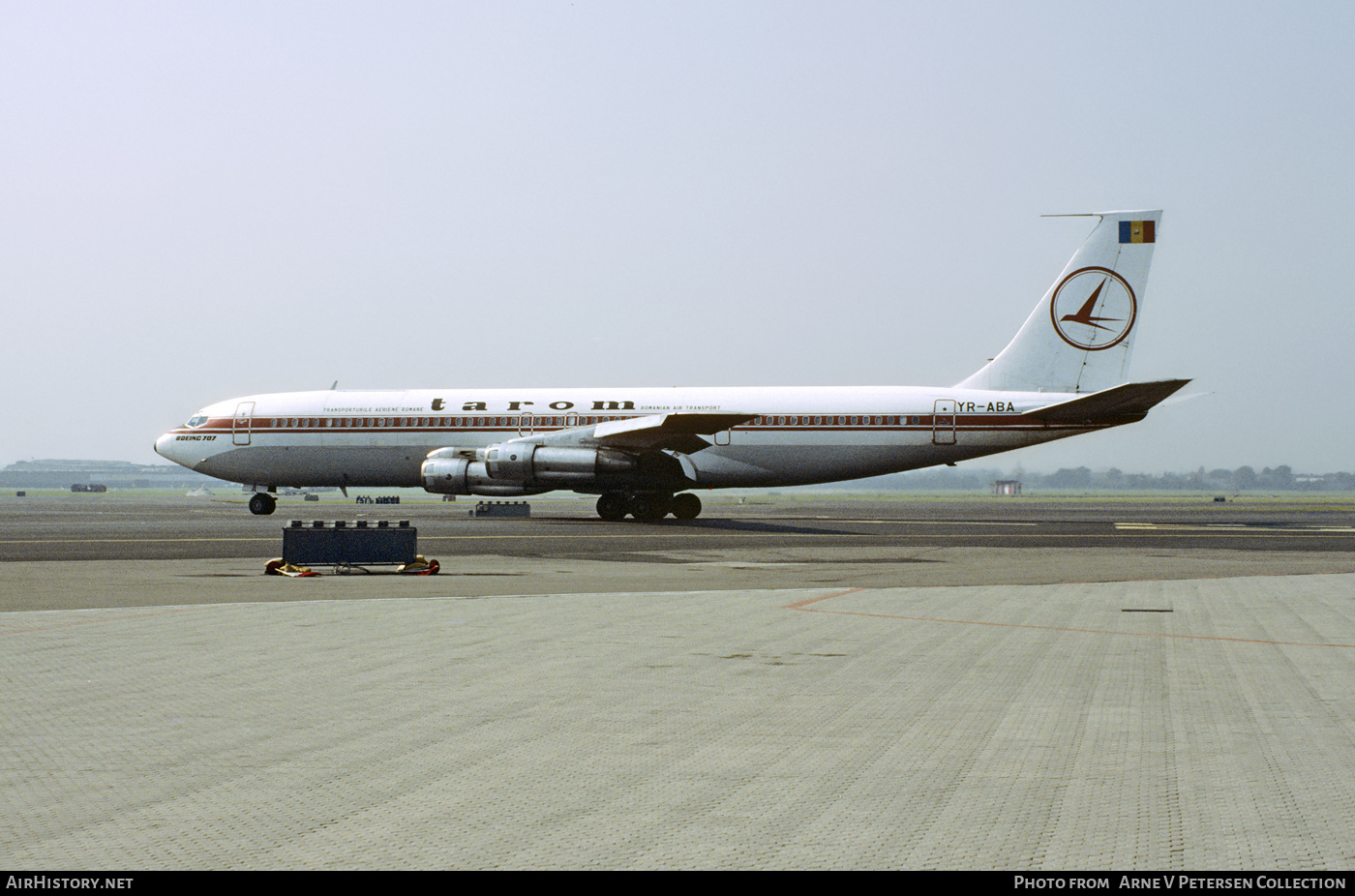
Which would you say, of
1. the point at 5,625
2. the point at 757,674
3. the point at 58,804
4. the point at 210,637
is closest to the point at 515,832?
the point at 58,804

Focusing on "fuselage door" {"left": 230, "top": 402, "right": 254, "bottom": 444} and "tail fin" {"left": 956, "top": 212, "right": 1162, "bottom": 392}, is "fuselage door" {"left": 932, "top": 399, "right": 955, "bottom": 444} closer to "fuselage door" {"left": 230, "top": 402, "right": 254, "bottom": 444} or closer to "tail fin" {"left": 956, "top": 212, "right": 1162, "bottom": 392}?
"tail fin" {"left": 956, "top": 212, "right": 1162, "bottom": 392}

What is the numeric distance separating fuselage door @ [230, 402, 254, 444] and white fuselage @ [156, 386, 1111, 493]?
0.13ft

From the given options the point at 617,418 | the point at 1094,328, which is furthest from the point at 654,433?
the point at 1094,328

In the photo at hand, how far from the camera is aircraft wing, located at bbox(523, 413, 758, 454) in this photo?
3844cm

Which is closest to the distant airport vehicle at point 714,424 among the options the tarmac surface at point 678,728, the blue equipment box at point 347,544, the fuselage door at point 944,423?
the fuselage door at point 944,423

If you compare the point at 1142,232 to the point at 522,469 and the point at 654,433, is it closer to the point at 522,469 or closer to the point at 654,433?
the point at 654,433

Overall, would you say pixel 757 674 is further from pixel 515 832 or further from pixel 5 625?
pixel 5 625

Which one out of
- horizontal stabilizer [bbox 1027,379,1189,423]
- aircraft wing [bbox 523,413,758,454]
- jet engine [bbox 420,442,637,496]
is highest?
horizontal stabilizer [bbox 1027,379,1189,423]

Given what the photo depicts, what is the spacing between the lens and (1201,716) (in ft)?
25.7

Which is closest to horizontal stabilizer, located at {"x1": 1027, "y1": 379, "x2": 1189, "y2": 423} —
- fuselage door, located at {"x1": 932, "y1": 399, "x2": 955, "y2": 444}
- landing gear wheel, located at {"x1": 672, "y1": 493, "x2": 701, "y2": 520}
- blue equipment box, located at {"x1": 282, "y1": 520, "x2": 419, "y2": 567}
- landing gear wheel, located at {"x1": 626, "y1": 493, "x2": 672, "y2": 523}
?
fuselage door, located at {"x1": 932, "y1": 399, "x2": 955, "y2": 444}

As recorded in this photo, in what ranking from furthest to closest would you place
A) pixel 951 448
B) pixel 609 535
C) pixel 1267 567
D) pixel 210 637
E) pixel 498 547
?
1. pixel 951 448
2. pixel 609 535
3. pixel 498 547
4. pixel 1267 567
5. pixel 210 637

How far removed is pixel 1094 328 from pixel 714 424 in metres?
15.4

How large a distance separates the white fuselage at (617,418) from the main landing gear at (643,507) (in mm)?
1580
